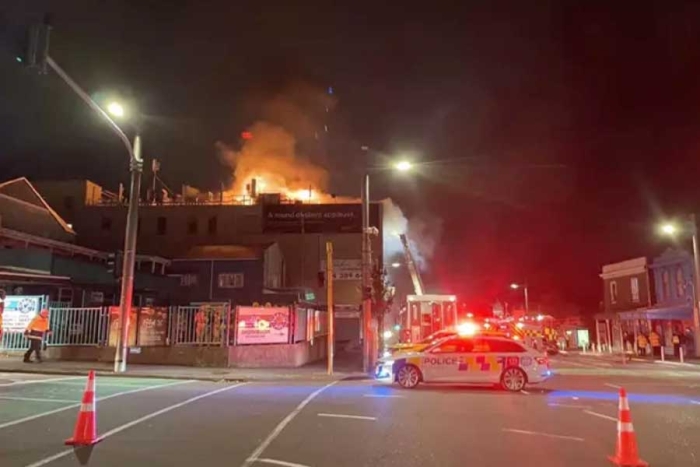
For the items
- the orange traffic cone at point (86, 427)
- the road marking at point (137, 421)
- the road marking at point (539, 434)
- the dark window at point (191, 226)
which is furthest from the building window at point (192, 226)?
the road marking at point (539, 434)

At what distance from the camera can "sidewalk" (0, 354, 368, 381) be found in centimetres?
1894

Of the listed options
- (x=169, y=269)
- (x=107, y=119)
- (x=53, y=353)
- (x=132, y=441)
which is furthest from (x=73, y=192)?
(x=132, y=441)

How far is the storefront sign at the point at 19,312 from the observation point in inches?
924

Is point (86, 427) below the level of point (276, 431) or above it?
above

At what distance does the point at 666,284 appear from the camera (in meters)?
41.7

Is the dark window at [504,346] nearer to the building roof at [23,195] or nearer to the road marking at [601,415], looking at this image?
the road marking at [601,415]

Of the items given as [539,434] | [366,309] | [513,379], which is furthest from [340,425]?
[366,309]

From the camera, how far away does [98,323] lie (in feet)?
76.9

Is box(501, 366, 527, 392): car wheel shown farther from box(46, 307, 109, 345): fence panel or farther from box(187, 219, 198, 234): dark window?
box(187, 219, 198, 234): dark window

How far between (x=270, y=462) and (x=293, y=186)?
58.8 m

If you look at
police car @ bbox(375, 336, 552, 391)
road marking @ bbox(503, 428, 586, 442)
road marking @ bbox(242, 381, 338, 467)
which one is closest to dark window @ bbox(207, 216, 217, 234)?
police car @ bbox(375, 336, 552, 391)

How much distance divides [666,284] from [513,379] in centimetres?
3066

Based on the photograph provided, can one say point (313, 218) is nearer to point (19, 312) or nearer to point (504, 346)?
point (19, 312)

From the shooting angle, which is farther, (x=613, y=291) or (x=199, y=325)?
(x=613, y=291)
